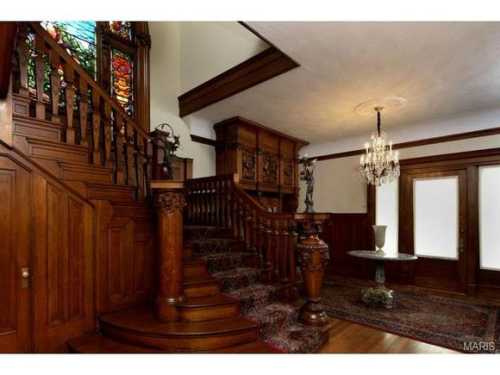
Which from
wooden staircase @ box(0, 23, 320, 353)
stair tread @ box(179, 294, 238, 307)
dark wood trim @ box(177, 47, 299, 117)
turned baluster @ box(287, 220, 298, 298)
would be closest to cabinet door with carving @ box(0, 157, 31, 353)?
wooden staircase @ box(0, 23, 320, 353)

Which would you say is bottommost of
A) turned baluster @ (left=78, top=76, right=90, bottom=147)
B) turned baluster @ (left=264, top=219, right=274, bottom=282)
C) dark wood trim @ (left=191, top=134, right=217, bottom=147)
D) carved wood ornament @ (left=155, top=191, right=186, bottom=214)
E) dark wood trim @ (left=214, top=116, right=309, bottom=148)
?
turned baluster @ (left=264, top=219, right=274, bottom=282)

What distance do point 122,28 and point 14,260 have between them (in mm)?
4026

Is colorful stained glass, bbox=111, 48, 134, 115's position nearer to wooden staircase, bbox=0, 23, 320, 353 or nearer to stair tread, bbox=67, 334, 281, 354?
wooden staircase, bbox=0, 23, 320, 353

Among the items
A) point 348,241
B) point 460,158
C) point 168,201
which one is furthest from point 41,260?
point 460,158

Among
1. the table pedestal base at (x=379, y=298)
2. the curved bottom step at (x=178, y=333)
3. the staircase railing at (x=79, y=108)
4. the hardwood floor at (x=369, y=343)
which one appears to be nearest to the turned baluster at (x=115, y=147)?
the staircase railing at (x=79, y=108)

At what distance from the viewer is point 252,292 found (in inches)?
112

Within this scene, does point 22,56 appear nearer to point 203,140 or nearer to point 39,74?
point 39,74

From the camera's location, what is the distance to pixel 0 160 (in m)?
2.05

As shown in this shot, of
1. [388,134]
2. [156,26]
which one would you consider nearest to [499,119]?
[388,134]

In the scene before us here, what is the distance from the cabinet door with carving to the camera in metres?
2.04

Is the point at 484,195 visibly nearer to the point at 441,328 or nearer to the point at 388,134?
the point at 388,134

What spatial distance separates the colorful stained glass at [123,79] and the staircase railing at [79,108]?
1.67 m

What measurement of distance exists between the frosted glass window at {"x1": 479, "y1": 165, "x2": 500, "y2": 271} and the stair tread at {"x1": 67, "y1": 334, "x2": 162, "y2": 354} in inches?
203

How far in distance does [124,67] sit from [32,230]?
327cm
